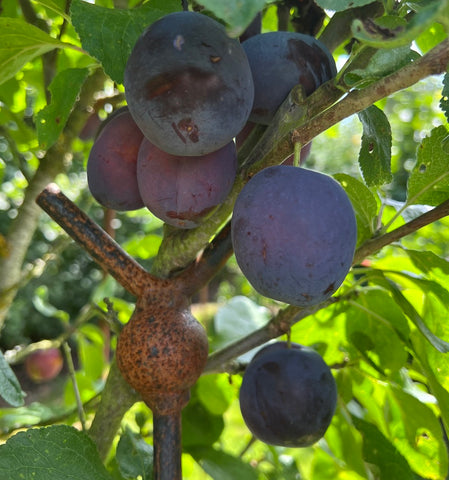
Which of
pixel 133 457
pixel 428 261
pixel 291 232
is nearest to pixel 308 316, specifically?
pixel 428 261

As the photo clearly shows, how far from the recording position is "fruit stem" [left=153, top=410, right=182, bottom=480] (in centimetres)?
53

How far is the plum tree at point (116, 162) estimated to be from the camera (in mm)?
591

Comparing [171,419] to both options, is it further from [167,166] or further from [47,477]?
[167,166]

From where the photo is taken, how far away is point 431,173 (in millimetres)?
664

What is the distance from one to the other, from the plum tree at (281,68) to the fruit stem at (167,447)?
305 millimetres

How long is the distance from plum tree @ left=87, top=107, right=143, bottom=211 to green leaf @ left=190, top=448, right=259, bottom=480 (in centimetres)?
39

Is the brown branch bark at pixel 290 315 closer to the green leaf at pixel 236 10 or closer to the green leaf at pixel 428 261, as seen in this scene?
the green leaf at pixel 428 261

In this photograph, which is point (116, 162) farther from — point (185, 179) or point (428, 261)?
point (428, 261)

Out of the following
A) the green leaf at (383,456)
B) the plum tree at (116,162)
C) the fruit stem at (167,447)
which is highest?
the plum tree at (116,162)

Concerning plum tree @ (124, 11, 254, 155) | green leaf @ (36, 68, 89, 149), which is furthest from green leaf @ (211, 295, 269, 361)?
plum tree @ (124, 11, 254, 155)

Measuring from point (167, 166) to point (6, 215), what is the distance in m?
5.25

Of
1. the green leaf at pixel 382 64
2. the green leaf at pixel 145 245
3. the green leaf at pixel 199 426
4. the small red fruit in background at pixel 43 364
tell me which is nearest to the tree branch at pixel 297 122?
the green leaf at pixel 382 64

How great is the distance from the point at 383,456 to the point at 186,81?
575 millimetres

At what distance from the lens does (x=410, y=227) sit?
0.58m
